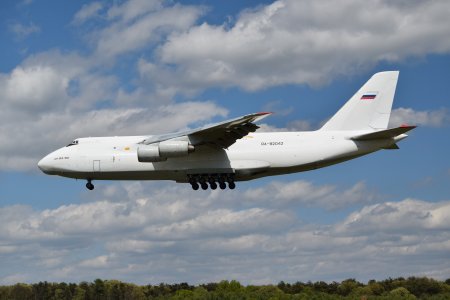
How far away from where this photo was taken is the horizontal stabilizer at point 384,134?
28.6 metres

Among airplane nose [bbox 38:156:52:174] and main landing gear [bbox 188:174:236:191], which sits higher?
airplane nose [bbox 38:156:52:174]

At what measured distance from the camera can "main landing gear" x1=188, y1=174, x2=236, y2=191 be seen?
30.9 m

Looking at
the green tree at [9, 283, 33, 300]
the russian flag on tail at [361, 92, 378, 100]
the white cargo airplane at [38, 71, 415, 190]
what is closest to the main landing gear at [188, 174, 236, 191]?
the white cargo airplane at [38, 71, 415, 190]

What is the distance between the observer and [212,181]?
1229 inches

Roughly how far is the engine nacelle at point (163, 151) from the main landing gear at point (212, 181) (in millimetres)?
1689

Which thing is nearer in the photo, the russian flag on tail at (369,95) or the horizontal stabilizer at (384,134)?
the horizontal stabilizer at (384,134)

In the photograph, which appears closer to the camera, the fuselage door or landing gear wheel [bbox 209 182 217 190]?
the fuselage door

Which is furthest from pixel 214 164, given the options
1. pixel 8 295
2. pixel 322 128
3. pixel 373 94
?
pixel 8 295

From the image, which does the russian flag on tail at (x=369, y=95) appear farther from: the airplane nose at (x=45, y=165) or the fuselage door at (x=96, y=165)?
the airplane nose at (x=45, y=165)

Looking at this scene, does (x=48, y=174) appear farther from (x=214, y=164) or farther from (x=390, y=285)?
(x=390, y=285)

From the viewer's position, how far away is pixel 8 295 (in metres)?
92.6

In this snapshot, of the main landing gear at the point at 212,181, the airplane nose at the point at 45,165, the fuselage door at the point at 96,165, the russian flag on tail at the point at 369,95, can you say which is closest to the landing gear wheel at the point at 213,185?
the main landing gear at the point at 212,181

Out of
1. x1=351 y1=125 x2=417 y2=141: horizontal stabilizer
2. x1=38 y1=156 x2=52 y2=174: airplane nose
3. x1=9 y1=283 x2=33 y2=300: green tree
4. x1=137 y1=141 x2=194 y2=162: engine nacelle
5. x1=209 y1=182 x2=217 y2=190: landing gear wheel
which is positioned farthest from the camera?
x1=9 y1=283 x2=33 y2=300: green tree

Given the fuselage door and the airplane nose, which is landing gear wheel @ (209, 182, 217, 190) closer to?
the fuselage door
